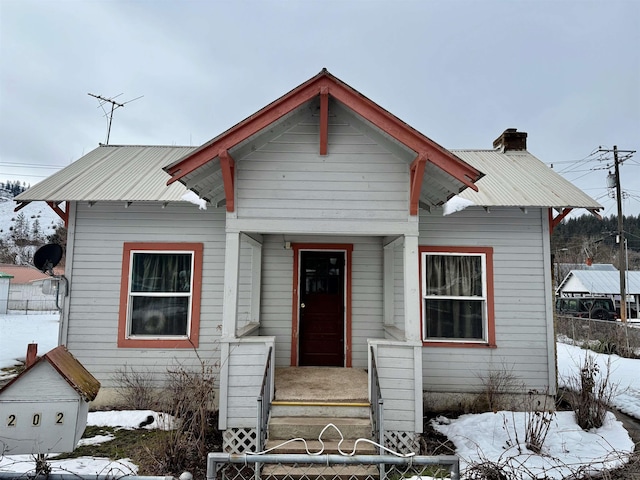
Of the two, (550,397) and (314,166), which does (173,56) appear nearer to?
(314,166)

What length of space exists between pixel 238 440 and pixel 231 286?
78.0 inches

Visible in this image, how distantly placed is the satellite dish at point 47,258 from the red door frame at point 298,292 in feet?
14.8

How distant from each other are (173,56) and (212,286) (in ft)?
54.6

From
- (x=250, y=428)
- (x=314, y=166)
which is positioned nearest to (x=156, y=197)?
(x=314, y=166)

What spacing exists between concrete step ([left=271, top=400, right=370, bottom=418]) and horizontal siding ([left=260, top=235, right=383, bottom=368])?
185 centimetres

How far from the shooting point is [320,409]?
495 centimetres

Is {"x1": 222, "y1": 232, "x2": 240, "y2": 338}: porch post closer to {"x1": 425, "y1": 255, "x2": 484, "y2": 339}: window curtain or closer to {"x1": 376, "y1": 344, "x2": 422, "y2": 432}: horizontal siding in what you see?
{"x1": 376, "y1": 344, "x2": 422, "y2": 432}: horizontal siding

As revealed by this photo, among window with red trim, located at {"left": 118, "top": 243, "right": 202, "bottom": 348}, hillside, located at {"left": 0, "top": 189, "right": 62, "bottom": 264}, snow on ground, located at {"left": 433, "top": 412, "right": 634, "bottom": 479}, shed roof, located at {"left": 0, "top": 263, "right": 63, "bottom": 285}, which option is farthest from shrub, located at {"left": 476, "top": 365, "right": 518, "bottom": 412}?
hillside, located at {"left": 0, "top": 189, "right": 62, "bottom": 264}

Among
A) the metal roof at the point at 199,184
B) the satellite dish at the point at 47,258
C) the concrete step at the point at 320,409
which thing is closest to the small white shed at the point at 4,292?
the metal roof at the point at 199,184

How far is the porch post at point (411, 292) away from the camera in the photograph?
192 inches

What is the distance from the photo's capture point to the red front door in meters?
6.98

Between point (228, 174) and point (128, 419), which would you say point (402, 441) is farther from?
point (128, 419)

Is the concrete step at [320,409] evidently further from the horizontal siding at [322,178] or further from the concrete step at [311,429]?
the horizontal siding at [322,178]

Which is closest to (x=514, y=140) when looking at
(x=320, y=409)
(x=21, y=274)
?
(x=320, y=409)
